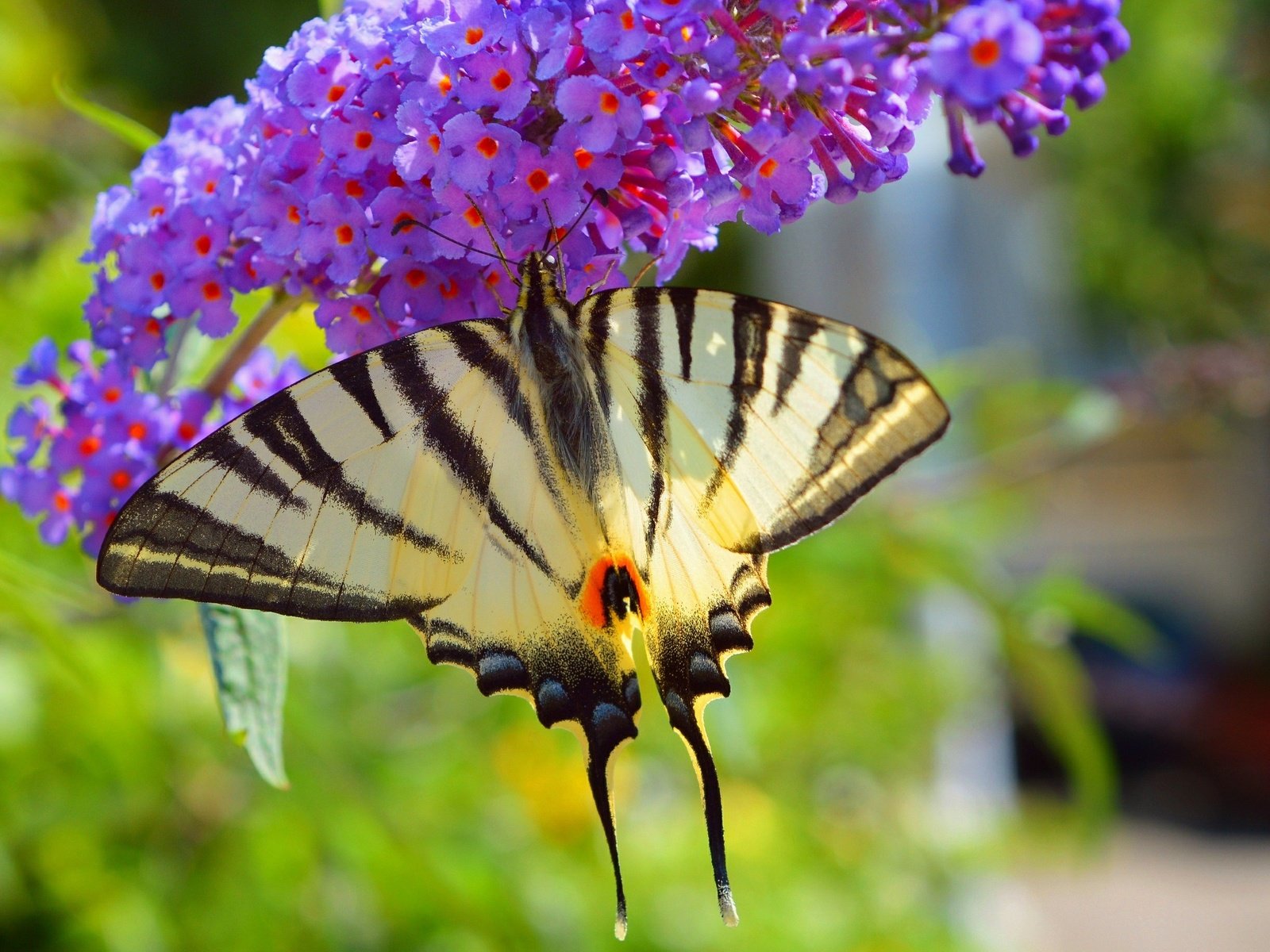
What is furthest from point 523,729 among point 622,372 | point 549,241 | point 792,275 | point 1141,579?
point 1141,579

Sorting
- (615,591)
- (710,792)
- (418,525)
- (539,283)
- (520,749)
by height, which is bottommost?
(520,749)

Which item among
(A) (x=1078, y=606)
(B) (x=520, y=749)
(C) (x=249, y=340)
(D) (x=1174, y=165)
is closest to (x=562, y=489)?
(C) (x=249, y=340)

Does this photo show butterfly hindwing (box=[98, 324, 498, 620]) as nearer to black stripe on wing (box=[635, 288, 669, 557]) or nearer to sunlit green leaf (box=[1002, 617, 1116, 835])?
black stripe on wing (box=[635, 288, 669, 557])

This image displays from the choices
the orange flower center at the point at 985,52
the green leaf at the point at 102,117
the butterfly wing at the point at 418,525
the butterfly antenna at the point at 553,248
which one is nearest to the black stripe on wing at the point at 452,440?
the butterfly wing at the point at 418,525

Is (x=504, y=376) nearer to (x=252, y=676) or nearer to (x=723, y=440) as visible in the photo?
(x=723, y=440)

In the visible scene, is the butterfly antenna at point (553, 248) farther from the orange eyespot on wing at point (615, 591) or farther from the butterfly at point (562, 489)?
the orange eyespot on wing at point (615, 591)

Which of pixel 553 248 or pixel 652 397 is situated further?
pixel 652 397

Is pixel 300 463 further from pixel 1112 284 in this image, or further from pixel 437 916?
pixel 1112 284
